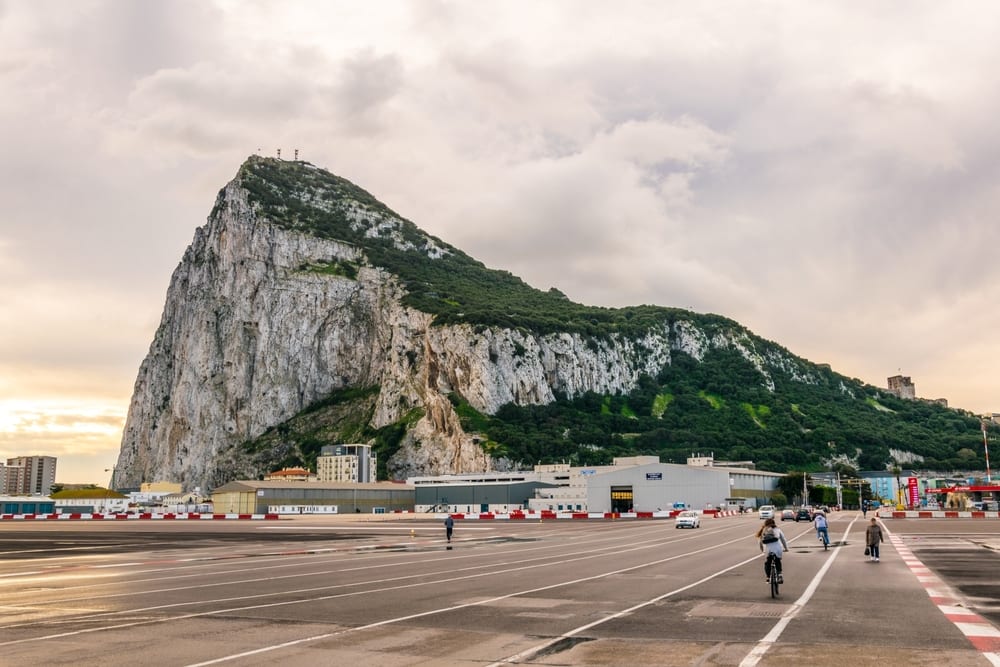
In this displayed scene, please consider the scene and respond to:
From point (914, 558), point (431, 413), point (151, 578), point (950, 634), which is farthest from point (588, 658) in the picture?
point (431, 413)

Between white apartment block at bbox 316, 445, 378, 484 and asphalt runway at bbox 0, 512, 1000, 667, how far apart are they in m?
161

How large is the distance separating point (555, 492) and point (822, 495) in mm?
54779

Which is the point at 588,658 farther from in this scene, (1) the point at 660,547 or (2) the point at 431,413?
(2) the point at 431,413

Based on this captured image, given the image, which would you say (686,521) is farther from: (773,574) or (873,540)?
(773,574)

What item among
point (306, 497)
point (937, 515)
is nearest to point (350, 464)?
point (306, 497)

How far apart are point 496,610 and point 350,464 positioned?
602 feet

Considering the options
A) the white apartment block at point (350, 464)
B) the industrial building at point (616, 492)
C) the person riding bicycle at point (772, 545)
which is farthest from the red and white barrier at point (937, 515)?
the white apartment block at point (350, 464)

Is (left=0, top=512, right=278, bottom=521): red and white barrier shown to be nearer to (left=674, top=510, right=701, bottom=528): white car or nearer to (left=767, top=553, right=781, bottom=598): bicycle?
(left=674, top=510, right=701, bottom=528): white car

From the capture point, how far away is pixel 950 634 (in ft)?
42.5

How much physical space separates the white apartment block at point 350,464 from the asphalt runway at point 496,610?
161 meters

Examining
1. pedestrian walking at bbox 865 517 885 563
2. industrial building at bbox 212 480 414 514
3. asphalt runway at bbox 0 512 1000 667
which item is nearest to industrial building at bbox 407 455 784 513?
industrial building at bbox 212 480 414 514

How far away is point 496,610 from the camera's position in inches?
643

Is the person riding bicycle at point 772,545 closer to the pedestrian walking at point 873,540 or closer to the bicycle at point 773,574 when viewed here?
the bicycle at point 773,574

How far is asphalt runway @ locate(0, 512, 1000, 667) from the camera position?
11.5 metres
